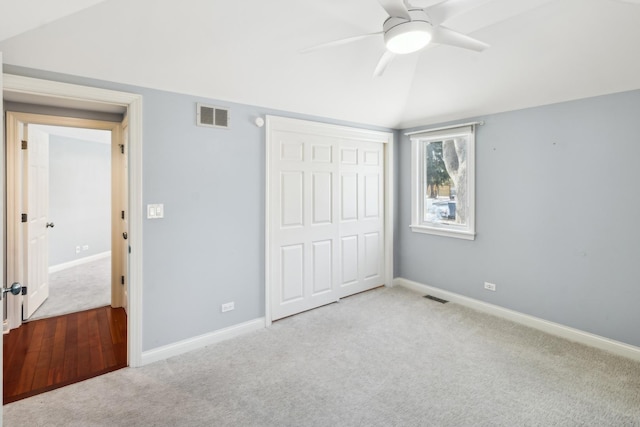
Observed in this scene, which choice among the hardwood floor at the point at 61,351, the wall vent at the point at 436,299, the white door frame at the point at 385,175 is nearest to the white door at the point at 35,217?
the hardwood floor at the point at 61,351

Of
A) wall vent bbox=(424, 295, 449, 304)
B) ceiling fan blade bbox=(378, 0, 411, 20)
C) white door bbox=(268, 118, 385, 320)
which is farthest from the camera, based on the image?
wall vent bbox=(424, 295, 449, 304)

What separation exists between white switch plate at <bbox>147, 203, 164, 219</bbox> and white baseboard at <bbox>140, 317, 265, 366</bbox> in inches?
43.2

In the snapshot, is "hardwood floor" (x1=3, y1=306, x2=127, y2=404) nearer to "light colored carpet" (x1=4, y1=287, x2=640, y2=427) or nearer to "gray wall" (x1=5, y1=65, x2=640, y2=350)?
"light colored carpet" (x1=4, y1=287, x2=640, y2=427)

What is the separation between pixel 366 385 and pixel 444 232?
2328 millimetres

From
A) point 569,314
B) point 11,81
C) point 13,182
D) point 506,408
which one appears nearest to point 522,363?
point 506,408

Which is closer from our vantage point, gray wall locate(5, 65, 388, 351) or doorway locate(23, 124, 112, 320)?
gray wall locate(5, 65, 388, 351)

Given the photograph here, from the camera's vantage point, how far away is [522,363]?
2.74 metres

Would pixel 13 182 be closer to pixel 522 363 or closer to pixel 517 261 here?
pixel 522 363

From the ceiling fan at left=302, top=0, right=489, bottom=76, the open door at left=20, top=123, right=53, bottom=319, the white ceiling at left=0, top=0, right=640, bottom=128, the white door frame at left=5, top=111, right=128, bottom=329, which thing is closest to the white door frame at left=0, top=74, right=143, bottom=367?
the white ceiling at left=0, top=0, right=640, bottom=128

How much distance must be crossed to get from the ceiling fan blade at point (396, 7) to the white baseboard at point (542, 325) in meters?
3.13

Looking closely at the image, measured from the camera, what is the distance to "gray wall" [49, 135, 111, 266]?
5.67 metres

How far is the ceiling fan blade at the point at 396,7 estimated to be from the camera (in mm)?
1760

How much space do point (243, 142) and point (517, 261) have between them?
3051mm

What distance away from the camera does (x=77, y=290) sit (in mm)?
4637
